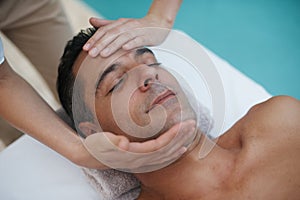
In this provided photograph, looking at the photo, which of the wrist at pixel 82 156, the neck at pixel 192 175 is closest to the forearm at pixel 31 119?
the wrist at pixel 82 156

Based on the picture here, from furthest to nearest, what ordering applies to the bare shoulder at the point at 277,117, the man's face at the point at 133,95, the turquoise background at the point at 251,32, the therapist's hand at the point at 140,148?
the turquoise background at the point at 251,32 < the bare shoulder at the point at 277,117 < the man's face at the point at 133,95 < the therapist's hand at the point at 140,148

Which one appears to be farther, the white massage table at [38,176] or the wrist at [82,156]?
the white massage table at [38,176]

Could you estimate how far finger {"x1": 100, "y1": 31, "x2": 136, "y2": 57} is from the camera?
1.05 m

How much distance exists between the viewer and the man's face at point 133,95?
3.26ft

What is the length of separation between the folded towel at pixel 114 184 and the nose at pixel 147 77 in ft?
1.00

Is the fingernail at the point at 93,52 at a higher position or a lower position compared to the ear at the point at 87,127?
higher

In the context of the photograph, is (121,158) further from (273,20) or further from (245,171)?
(273,20)

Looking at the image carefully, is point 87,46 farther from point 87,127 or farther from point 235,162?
point 235,162

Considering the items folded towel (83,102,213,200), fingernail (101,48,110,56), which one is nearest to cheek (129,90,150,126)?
fingernail (101,48,110,56)

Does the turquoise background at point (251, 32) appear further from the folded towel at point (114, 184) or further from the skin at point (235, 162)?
the folded towel at point (114, 184)

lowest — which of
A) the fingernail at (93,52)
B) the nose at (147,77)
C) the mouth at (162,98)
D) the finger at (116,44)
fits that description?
the mouth at (162,98)

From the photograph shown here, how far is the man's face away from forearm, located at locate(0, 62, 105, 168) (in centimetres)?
9

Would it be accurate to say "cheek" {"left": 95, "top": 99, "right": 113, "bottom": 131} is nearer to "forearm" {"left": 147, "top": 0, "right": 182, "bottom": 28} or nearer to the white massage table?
the white massage table

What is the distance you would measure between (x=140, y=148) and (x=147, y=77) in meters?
0.20
